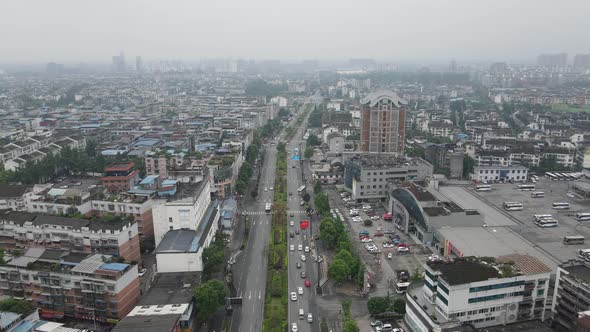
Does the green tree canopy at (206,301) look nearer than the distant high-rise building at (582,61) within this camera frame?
Yes

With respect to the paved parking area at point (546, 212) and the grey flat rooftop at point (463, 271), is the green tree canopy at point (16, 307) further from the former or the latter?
the paved parking area at point (546, 212)

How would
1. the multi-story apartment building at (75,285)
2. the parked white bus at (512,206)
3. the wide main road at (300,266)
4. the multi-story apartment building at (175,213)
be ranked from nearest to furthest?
the multi-story apartment building at (75,285) → the wide main road at (300,266) → the multi-story apartment building at (175,213) → the parked white bus at (512,206)

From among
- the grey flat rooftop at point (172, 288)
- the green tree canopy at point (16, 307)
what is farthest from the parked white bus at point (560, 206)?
the green tree canopy at point (16, 307)

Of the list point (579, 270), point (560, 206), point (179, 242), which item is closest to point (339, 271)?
point (179, 242)

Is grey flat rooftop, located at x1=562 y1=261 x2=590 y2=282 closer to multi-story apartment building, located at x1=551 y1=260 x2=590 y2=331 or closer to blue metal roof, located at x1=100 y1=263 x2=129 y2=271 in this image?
multi-story apartment building, located at x1=551 y1=260 x2=590 y2=331

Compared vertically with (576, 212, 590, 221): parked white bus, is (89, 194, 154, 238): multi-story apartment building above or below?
above

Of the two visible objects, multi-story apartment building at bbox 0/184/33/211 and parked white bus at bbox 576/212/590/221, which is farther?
parked white bus at bbox 576/212/590/221

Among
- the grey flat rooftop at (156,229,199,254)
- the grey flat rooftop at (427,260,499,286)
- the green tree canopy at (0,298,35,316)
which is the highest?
the grey flat rooftop at (427,260,499,286)

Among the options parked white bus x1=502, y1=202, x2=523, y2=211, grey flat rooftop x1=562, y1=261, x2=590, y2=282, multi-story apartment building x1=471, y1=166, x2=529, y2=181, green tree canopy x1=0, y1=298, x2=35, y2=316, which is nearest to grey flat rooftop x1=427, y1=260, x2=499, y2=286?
grey flat rooftop x1=562, y1=261, x2=590, y2=282
